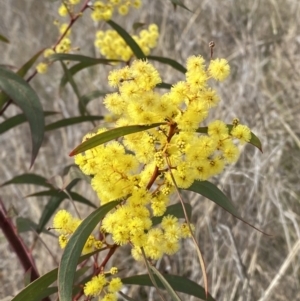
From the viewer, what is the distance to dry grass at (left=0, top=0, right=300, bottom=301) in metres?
2.03

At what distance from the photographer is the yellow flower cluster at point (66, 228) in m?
0.98

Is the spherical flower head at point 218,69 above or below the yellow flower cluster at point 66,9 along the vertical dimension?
below

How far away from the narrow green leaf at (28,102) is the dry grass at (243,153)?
59cm

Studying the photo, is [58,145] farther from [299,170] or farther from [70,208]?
[299,170]

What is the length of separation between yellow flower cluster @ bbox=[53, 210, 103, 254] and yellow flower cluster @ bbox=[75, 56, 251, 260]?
0.10 meters

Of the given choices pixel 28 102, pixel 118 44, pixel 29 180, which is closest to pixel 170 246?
pixel 28 102

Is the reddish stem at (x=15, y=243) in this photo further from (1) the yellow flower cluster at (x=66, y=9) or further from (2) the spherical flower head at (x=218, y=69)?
(2) the spherical flower head at (x=218, y=69)

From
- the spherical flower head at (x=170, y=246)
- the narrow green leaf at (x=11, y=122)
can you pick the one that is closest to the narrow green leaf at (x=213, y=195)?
the spherical flower head at (x=170, y=246)

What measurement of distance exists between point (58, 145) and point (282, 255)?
166cm

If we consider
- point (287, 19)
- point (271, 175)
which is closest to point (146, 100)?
point (271, 175)

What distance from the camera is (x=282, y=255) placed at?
2160 mm

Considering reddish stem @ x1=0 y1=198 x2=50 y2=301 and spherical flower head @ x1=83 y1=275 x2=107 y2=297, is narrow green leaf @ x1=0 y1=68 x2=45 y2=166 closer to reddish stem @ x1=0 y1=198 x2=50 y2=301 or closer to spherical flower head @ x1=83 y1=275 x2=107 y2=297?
reddish stem @ x1=0 y1=198 x2=50 y2=301

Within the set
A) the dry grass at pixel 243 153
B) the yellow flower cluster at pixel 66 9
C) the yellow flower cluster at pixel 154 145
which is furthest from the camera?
the dry grass at pixel 243 153

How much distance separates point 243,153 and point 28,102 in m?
1.33
